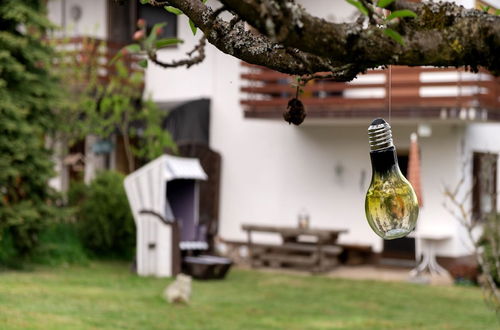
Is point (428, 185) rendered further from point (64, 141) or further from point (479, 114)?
point (64, 141)

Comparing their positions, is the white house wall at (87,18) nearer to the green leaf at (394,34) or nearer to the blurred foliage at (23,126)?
the blurred foliage at (23,126)

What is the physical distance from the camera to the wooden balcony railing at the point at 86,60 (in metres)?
18.1

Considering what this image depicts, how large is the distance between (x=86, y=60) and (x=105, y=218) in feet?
13.5

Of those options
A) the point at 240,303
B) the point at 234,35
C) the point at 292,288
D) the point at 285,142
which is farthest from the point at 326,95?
the point at 234,35

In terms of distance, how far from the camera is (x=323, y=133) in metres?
17.7

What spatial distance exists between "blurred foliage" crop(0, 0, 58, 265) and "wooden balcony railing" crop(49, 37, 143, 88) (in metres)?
3.35

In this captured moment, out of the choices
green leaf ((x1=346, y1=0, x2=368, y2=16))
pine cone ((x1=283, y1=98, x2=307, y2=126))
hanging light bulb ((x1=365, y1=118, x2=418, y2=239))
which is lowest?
hanging light bulb ((x1=365, y1=118, x2=418, y2=239))

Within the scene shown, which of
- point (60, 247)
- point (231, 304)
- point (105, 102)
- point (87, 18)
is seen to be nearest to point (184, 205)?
point (60, 247)

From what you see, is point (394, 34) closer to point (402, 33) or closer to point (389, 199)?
point (402, 33)

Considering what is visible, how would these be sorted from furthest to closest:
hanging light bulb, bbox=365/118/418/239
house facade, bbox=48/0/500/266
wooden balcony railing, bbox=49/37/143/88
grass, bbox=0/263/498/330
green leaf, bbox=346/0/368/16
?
wooden balcony railing, bbox=49/37/143/88 → house facade, bbox=48/0/500/266 → grass, bbox=0/263/498/330 → hanging light bulb, bbox=365/118/418/239 → green leaf, bbox=346/0/368/16

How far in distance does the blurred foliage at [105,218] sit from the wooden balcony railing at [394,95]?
120 inches

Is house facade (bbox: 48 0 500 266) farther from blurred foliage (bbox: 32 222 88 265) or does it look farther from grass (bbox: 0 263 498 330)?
blurred foliage (bbox: 32 222 88 265)

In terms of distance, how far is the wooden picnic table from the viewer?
52.4 ft

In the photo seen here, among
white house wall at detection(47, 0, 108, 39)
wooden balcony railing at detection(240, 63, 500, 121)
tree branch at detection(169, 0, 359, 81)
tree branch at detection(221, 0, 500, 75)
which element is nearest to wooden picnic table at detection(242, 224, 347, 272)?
→ wooden balcony railing at detection(240, 63, 500, 121)
